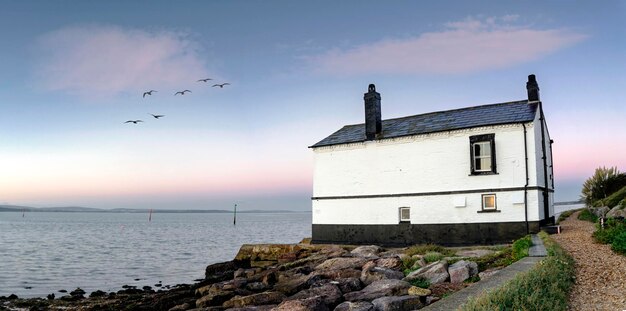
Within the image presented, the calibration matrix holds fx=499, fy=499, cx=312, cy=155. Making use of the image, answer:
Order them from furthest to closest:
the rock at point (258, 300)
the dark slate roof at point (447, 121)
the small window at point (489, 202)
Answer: the dark slate roof at point (447, 121) < the small window at point (489, 202) < the rock at point (258, 300)

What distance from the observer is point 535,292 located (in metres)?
8.71

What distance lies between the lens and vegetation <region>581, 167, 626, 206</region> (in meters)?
40.7

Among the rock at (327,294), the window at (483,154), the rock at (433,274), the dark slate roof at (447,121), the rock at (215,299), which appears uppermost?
the dark slate roof at (447,121)

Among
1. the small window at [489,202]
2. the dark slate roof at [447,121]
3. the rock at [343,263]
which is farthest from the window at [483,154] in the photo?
the rock at [343,263]

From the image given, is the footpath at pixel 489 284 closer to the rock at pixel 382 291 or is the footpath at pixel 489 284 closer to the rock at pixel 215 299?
the rock at pixel 382 291

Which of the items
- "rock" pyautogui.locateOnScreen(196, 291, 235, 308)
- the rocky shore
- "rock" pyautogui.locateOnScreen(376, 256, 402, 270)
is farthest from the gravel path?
"rock" pyautogui.locateOnScreen(196, 291, 235, 308)

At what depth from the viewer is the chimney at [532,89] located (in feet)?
86.7

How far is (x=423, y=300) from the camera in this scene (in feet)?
37.7

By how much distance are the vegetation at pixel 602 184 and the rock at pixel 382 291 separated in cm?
3365

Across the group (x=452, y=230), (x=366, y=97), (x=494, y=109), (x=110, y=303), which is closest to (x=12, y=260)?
(x=110, y=303)

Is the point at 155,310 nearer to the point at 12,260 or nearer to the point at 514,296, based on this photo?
the point at 514,296

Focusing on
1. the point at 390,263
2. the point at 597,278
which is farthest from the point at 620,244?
the point at 390,263

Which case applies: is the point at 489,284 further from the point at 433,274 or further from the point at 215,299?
the point at 215,299

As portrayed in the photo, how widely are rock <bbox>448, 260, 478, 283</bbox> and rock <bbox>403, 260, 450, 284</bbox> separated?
172 millimetres
